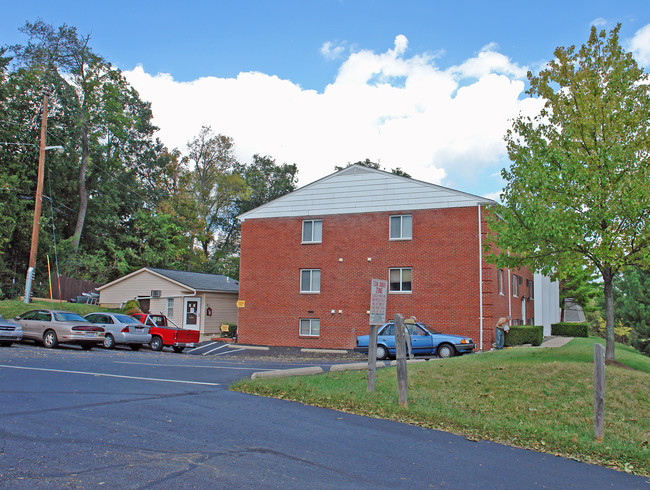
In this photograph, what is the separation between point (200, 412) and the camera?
8539 mm

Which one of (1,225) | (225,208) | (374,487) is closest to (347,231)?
(374,487)

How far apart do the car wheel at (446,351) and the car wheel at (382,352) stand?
2154 mm

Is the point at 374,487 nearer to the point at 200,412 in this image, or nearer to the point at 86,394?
the point at 200,412

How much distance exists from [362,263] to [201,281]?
13.9 metres

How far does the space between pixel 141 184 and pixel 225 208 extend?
8.76m

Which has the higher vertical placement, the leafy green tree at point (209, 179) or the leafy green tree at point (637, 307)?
the leafy green tree at point (209, 179)

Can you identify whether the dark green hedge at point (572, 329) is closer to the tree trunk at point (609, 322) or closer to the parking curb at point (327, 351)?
the parking curb at point (327, 351)

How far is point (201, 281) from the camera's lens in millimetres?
37500

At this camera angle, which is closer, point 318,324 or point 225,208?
point 318,324

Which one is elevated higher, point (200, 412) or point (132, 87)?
point (132, 87)

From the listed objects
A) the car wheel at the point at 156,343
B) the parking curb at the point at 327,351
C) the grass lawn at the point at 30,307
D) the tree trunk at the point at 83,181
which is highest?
the tree trunk at the point at 83,181

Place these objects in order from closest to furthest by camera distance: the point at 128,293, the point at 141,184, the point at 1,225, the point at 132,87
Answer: the point at 128,293
the point at 1,225
the point at 132,87
the point at 141,184

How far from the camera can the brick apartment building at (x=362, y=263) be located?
26109mm

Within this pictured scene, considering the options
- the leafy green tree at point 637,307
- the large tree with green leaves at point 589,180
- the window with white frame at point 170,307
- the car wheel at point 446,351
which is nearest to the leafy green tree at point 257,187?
the window with white frame at point 170,307
